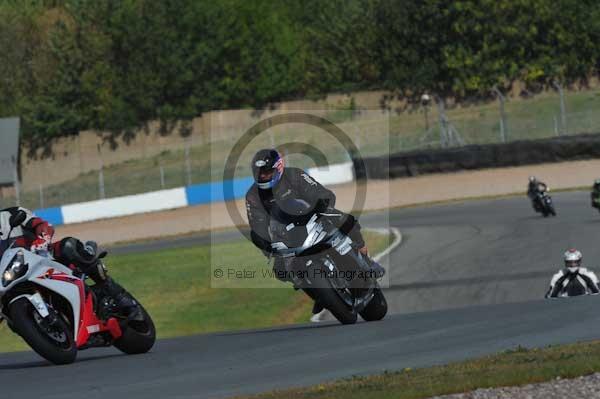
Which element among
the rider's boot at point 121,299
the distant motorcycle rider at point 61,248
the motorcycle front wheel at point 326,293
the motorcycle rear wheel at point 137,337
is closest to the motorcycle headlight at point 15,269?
the distant motorcycle rider at point 61,248

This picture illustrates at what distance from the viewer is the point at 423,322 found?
11.5m

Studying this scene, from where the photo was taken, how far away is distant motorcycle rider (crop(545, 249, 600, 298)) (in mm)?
16062

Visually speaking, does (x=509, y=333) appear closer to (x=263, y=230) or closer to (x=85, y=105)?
A: (x=263, y=230)

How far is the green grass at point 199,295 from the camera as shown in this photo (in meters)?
20.6

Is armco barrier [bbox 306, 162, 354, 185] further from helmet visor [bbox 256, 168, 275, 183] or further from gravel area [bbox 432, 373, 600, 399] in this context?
gravel area [bbox 432, 373, 600, 399]

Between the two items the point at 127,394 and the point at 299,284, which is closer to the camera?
the point at 127,394

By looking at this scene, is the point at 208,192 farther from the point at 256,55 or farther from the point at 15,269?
the point at 15,269

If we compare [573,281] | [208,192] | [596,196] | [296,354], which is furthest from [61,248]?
[208,192]

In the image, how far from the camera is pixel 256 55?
68188 millimetres

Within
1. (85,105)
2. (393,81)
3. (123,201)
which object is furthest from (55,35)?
(123,201)

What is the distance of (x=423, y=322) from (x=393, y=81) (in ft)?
171

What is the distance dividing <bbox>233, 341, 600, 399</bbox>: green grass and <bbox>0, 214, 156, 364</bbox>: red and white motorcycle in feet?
7.74

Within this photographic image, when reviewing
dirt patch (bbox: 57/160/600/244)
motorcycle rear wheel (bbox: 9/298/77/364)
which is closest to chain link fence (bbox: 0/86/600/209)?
dirt patch (bbox: 57/160/600/244)

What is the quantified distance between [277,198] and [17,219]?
2.60 meters
